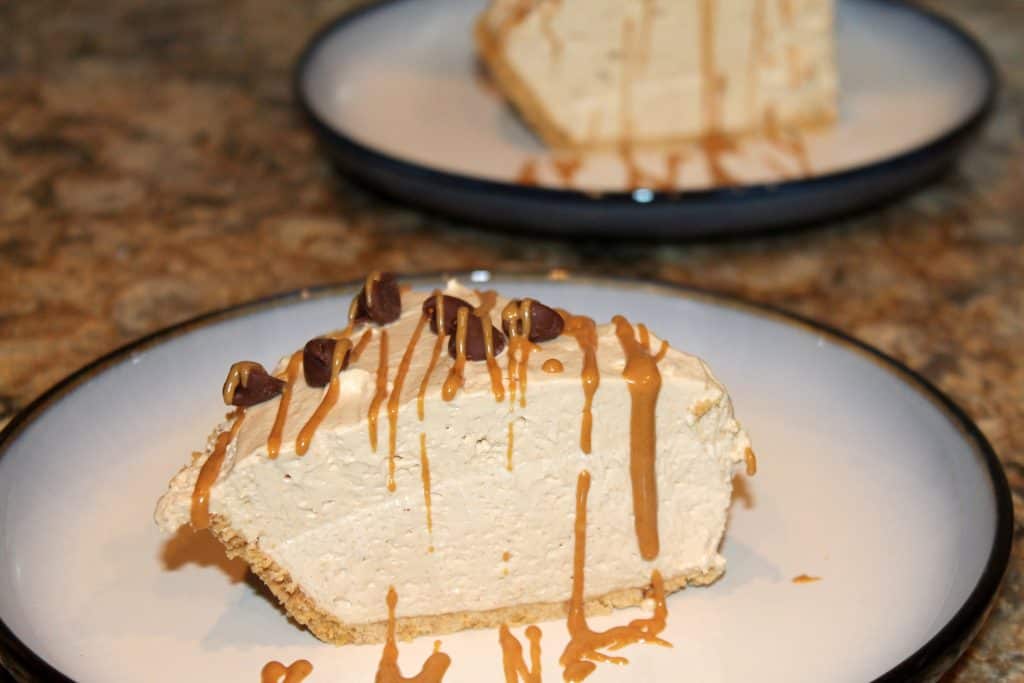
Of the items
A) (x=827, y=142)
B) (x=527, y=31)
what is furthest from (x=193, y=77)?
(x=827, y=142)

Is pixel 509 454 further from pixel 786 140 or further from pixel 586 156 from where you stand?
pixel 786 140

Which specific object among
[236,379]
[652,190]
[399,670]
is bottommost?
[399,670]

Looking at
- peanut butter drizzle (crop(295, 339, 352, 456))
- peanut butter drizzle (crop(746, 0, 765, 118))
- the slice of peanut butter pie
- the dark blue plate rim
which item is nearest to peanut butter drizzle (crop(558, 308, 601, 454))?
the slice of peanut butter pie

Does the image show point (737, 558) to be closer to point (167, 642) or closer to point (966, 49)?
point (167, 642)

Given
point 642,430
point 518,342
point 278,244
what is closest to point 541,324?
point 518,342

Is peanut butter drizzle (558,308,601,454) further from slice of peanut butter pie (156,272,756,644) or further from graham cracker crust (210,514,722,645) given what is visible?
graham cracker crust (210,514,722,645)
